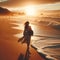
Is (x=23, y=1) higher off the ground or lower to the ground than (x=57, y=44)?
higher

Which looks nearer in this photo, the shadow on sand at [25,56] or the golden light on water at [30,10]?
the shadow on sand at [25,56]

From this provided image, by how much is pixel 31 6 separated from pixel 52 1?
2.04 metres

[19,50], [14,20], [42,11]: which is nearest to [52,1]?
[42,11]

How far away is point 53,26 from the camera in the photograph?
19266mm

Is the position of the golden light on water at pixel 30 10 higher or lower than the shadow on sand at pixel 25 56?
higher

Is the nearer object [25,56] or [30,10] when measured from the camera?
[25,56]

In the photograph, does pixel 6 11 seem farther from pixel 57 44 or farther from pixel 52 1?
pixel 57 44

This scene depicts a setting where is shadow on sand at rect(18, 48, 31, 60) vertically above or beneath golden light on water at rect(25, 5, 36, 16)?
beneath

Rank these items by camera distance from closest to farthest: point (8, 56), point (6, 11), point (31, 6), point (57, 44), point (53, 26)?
point (8, 56) < point (57, 44) < point (53, 26) < point (31, 6) < point (6, 11)

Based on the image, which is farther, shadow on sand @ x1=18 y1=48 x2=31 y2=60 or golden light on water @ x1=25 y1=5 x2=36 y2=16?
golden light on water @ x1=25 y1=5 x2=36 y2=16

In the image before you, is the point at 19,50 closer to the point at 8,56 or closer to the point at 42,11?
the point at 8,56

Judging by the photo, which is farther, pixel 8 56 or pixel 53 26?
pixel 53 26

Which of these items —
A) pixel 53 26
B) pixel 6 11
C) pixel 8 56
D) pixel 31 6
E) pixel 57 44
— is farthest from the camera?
pixel 6 11

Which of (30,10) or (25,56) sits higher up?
(30,10)
